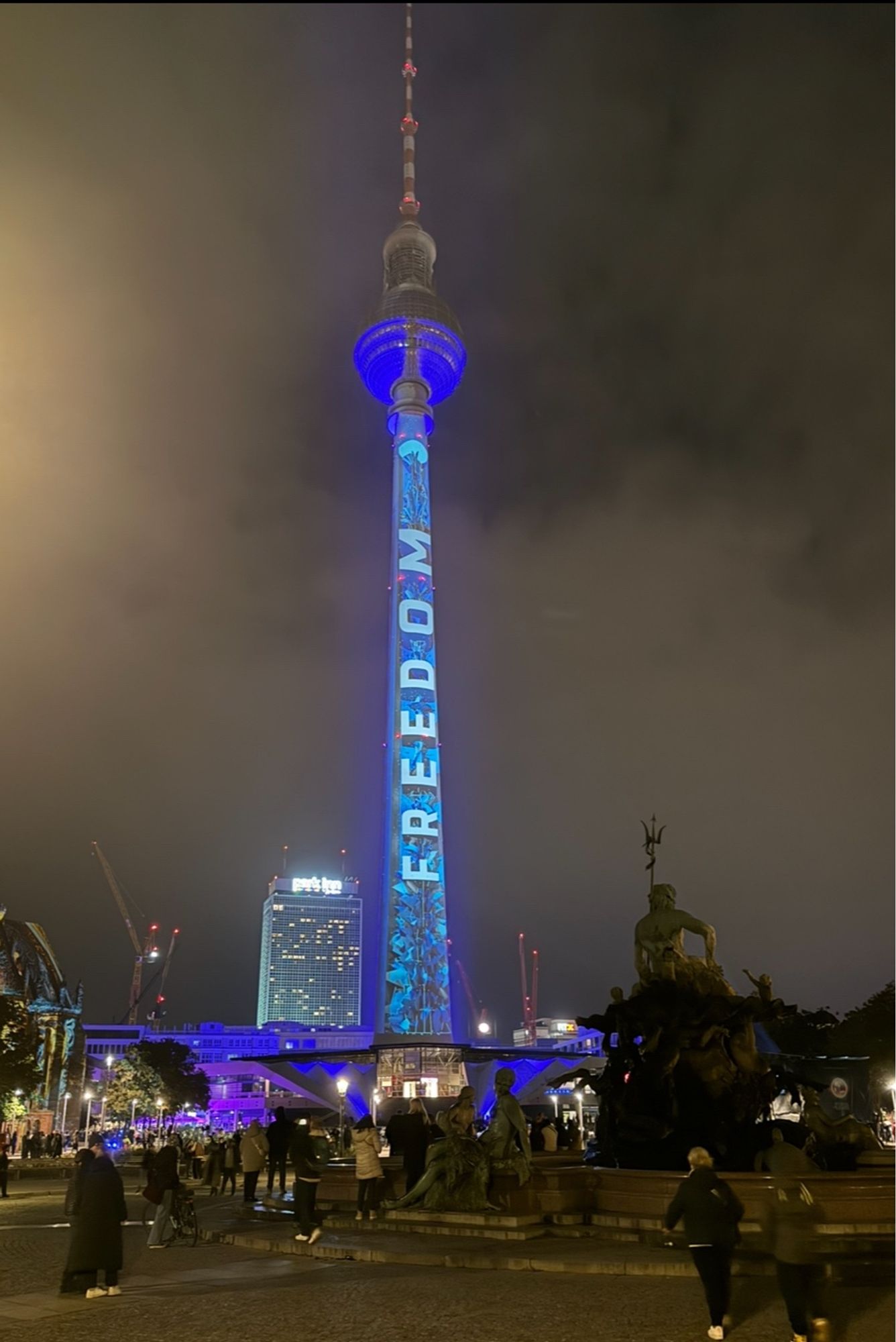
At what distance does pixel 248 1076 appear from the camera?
17512 centimetres

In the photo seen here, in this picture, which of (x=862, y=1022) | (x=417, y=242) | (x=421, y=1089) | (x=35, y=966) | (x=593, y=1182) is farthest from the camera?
(x=417, y=242)

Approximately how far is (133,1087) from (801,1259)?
95.1 metres

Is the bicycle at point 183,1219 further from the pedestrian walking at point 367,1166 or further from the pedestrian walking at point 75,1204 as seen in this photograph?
the pedestrian walking at point 75,1204

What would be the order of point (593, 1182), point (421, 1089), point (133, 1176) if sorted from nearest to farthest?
point (593, 1182), point (133, 1176), point (421, 1089)

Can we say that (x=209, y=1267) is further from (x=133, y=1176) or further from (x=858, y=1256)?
(x=133, y=1176)

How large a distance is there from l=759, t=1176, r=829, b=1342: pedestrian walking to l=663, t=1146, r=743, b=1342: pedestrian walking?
594 mm

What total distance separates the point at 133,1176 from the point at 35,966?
65949 millimetres

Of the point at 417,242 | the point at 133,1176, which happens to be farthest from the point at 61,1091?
the point at 417,242

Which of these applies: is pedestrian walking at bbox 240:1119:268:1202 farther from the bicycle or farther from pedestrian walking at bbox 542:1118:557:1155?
pedestrian walking at bbox 542:1118:557:1155

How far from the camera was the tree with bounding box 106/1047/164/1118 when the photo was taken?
3684 inches

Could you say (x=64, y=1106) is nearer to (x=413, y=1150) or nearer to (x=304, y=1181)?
(x=413, y=1150)

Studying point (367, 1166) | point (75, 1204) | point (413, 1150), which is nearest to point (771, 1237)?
point (75, 1204)

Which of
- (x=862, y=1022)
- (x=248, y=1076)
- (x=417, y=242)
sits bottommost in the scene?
(x=248, y=1076)

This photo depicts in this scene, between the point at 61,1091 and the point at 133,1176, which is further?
the point at 61,1091
